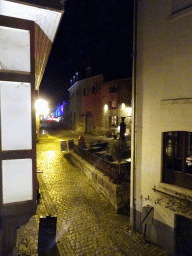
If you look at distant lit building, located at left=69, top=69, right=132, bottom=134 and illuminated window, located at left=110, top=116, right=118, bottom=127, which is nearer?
distant lit building, located at left=69, top=69, right=132, bottom=134

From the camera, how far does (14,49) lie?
2.51 meters

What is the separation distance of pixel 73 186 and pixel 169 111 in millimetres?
7197

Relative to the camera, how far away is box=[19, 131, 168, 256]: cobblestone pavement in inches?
249

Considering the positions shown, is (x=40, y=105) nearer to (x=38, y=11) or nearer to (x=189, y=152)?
(x=189, y=152)

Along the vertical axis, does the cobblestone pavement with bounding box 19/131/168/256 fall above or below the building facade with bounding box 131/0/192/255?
below

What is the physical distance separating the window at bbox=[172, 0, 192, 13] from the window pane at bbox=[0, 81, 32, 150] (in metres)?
5.26

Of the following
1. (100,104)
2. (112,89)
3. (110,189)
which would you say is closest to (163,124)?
(110,189)

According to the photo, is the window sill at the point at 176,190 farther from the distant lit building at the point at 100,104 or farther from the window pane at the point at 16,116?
the distant lit building at the point at 100,104

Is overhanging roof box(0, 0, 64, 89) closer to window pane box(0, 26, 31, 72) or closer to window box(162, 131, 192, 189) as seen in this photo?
window pane box(0, 26, 31, 72)

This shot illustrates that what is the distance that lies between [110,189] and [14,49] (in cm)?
765

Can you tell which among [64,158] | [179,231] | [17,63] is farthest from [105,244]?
[64,158]

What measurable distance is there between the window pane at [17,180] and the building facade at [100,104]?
1843cm

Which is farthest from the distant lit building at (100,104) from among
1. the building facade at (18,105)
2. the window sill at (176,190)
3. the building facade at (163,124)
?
the building facade at (18,105)

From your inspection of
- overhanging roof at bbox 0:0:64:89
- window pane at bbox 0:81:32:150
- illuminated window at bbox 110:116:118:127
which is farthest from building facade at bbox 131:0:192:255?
illuminated window at bbox 110:116:118:127
